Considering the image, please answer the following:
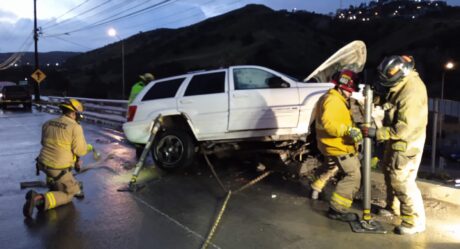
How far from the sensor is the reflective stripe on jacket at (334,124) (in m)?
5.51

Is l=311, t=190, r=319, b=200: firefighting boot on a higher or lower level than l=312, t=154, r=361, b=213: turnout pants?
lower

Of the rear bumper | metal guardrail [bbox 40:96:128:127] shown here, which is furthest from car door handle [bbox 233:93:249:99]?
metal guardrail [bbox 40:96:128:127]

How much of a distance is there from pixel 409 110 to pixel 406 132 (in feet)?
0.81

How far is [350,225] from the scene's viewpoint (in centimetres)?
551

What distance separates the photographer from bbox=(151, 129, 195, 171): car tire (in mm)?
8469

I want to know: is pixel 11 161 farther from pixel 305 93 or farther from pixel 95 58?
pixel 95 58

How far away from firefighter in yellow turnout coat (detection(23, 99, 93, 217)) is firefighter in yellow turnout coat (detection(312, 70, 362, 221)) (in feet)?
11.3

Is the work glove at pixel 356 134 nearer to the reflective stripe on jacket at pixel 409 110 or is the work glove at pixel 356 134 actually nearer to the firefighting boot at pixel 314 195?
the reflective stripe on jacket at pixel 409 110

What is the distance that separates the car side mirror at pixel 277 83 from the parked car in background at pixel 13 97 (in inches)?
1215

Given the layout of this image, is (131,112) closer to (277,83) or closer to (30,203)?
(277,83)

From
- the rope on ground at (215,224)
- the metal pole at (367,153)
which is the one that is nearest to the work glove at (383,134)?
the metal pole at (367,153)

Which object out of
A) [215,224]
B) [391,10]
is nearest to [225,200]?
[215,224]

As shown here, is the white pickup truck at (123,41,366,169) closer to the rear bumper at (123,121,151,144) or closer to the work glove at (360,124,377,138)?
the rear bumper at (123,121,151,144)

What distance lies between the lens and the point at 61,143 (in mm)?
6492
